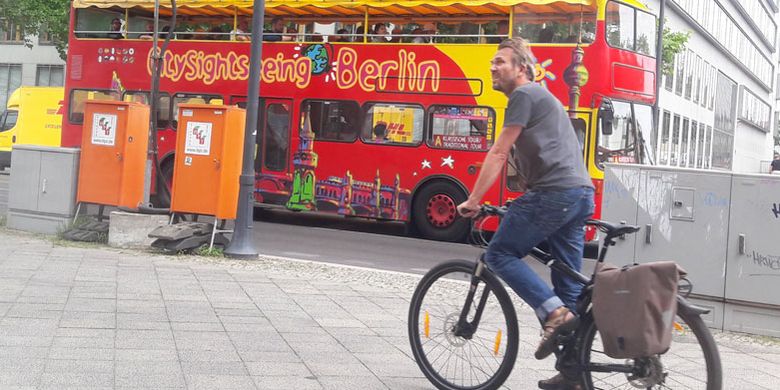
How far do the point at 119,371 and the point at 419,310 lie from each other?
1.64 metres

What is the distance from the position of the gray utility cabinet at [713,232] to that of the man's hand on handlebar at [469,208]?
403 cm

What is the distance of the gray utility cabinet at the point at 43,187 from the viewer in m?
12.4

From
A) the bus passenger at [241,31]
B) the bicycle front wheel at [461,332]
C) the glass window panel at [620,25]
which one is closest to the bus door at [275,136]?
the bus passenger at [241,31]

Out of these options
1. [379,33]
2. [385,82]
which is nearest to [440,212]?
[385,82]

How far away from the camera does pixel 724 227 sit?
8156mm

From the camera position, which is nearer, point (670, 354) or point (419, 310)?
point (670, 354)

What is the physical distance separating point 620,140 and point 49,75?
4084 cm

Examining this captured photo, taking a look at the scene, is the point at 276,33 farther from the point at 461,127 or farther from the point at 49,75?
the point at 49,75

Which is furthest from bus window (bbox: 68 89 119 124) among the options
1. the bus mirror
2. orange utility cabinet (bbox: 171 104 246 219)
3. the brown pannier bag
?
the brown pannier bag

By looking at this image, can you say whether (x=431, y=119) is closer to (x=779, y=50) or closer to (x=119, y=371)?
(x=119, y=371)

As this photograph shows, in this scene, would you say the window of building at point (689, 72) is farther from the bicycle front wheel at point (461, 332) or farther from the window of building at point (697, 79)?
the bicycle front wheel at point (461, 332)

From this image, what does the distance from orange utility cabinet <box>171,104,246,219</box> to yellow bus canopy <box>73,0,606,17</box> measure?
17.5 feet

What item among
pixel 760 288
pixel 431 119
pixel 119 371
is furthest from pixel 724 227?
pixel 431 119

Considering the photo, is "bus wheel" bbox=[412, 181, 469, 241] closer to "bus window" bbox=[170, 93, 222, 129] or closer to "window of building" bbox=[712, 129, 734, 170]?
"bus window" bbox=[170, 93, 222, 129]
